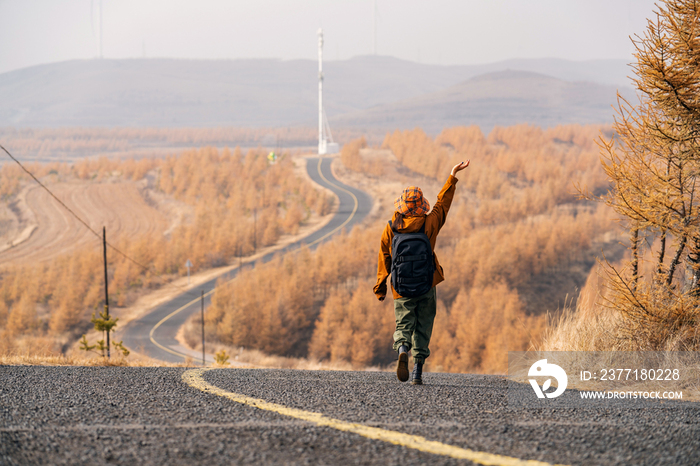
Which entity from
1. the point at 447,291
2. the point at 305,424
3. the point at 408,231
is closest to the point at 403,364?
the point at 408,231

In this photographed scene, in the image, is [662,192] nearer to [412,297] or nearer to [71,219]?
[412,297]

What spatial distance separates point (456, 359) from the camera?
1876 inches

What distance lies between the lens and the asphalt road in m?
37.0

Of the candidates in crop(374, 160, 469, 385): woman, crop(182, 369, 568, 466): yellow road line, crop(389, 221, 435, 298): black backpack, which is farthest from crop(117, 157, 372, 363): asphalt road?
crop(182, 369, 568, 466): yellow road line

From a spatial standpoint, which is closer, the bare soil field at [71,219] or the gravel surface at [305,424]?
the gravel surface at [305,424]

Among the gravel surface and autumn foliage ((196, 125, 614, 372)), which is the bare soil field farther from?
the gravel surface

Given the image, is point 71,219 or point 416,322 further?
point 71,219

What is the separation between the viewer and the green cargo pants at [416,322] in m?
→ 5.44

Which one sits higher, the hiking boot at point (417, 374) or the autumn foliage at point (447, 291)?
the hiking boot at point (417, 374)

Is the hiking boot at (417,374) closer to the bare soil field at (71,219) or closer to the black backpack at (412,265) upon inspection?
the black backpack at (412,265)

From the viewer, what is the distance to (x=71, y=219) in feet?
319

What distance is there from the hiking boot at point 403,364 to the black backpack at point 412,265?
537 mm

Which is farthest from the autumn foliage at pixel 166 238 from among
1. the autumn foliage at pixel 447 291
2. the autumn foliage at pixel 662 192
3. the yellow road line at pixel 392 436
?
the autumn foliage at pixel 662 192

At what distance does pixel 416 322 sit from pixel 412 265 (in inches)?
25.5
